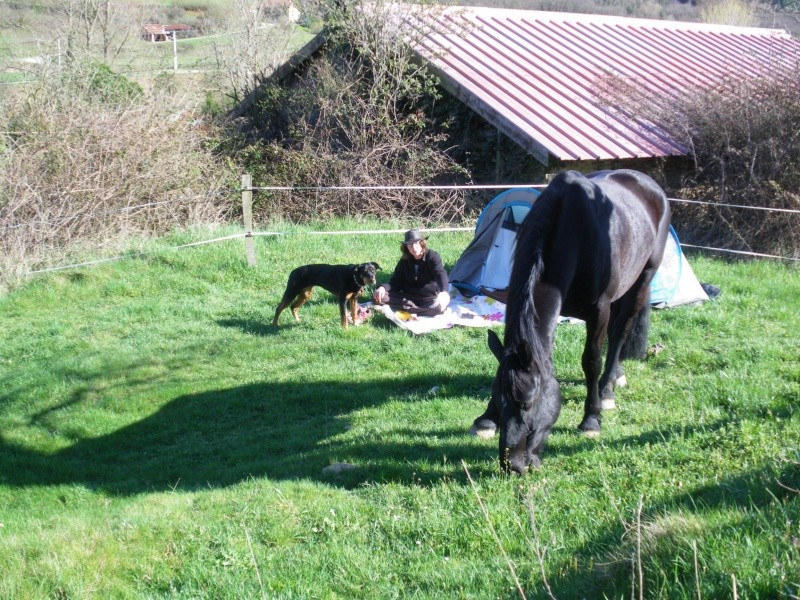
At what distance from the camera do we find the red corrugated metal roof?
14.0m

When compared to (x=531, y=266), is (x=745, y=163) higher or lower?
lower

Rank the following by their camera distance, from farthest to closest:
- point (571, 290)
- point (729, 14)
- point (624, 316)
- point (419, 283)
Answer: point (729, 14)
point (419, 283)
point (624, 316)
point (571, 290)

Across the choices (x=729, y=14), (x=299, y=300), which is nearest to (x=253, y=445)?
(x=299, y=300)

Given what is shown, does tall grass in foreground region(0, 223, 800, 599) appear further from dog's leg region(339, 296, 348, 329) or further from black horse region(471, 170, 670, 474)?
black horse region(471, 170, 670, 474)

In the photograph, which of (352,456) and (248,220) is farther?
(248,220)

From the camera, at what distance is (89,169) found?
13227mm

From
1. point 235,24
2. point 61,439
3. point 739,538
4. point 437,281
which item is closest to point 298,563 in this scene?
point 739,538

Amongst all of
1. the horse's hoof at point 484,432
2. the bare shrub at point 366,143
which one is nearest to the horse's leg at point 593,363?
the horse's hoof at point 484,432

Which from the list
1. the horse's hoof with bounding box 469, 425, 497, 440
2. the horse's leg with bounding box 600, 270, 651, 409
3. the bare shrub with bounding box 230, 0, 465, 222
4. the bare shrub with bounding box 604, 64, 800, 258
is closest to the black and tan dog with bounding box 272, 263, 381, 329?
the horse's leg with bounding box 600, 270, 651, 409

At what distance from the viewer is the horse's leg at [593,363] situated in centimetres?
620

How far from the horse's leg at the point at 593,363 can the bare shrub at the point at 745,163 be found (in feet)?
22.2

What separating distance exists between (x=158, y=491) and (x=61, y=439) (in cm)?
216

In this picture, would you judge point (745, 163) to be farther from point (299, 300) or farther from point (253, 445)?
point (253, 445)

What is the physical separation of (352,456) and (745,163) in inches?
385
